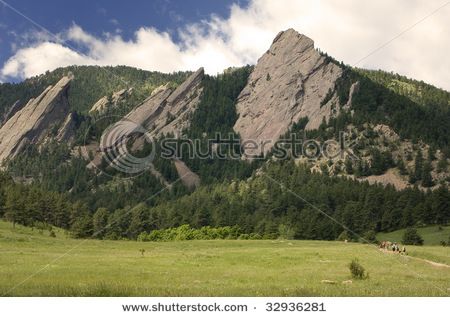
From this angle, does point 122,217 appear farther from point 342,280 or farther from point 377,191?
point 342,280

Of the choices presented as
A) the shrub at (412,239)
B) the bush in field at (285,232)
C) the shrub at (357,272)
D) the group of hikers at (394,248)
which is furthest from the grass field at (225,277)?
the bush in field at (285,232)

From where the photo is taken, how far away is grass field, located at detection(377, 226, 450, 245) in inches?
4657

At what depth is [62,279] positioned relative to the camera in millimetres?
28250

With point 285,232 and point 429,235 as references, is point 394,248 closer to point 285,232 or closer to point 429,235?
point 429,235

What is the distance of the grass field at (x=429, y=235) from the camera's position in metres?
118

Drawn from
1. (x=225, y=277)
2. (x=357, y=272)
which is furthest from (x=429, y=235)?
(x=225, y=277)

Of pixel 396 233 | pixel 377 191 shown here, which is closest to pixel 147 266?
pixel 396 233

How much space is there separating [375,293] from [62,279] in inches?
689

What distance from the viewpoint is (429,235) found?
128 m

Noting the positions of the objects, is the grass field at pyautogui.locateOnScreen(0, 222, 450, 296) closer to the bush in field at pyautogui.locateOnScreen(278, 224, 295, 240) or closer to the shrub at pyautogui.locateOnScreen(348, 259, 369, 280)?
the shrub at pyautogui.locateOnScreen(348, 259, 369, 280)

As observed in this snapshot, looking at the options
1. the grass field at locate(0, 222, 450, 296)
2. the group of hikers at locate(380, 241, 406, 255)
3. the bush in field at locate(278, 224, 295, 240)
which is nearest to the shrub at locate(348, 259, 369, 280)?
the grass field at locate(0, 222, 450, 296)

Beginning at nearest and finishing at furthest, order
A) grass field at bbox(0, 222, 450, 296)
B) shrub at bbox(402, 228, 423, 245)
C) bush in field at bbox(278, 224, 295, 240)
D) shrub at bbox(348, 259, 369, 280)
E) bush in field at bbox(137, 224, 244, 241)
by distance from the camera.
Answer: grass field at bbox(0, 222, 450, 296) → shrub at bbox(348, 259, 369, 280) → shrub at bbox(402, 228, 423, 245) → bush in field at bbox(137, 224, 244, 241) → bush in field at bbox(278, 224, 295, 240)

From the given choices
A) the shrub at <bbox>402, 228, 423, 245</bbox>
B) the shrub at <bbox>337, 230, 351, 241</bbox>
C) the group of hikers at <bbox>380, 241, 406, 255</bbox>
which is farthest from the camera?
the shrub at <bbox>337, 230, 351, 241</bbox>

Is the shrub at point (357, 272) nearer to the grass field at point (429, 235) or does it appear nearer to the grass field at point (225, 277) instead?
the grass field at point (225, 277)
